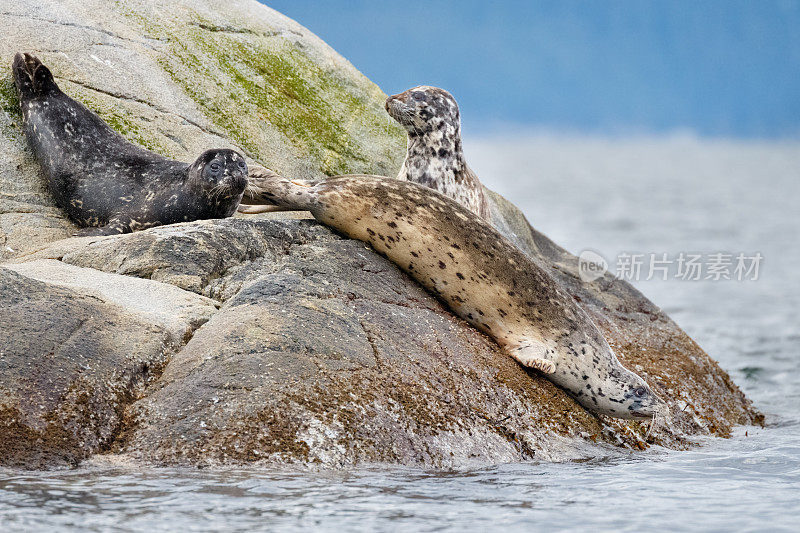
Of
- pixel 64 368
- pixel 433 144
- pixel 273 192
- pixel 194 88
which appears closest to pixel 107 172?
pixel 273 192

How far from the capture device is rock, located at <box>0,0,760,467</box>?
3.90m

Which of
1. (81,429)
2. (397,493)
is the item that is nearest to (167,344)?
(81,429)

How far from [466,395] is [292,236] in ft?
5.46

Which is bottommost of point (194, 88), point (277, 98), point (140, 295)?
point (140, 295)

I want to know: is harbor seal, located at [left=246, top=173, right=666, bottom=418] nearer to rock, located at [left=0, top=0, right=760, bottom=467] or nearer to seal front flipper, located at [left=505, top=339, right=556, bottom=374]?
seal front flipper, located at [left=505, top=339, right=556, bottom=374]

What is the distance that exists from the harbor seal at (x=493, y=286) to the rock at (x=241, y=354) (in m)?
0.12

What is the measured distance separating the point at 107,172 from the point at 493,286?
3267 mm

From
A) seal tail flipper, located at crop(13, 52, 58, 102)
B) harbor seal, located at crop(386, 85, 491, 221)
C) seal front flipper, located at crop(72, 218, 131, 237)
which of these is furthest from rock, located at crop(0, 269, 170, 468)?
harbor seal, located at crop(386, 85, 491, 221)

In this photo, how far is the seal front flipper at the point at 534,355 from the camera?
17.5 ft

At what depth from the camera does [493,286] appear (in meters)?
5.52

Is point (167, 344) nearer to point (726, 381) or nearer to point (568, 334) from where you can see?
point (568, 334)

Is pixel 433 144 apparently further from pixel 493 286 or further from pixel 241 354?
pixel 241 354

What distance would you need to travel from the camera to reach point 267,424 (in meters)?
3.96

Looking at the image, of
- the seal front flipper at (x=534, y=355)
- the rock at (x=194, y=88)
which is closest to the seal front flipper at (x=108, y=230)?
the rock at (x=194, y=88)
